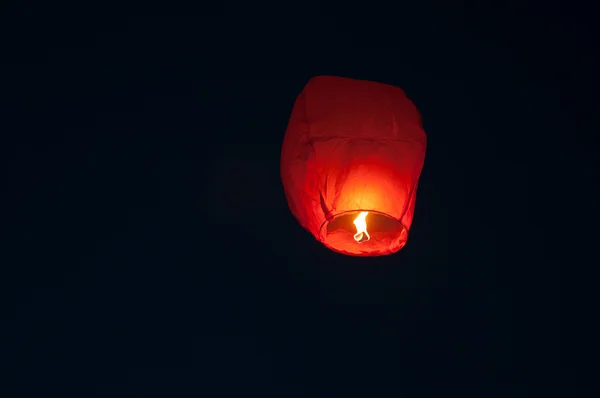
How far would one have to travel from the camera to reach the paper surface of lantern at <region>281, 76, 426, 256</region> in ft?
4.64

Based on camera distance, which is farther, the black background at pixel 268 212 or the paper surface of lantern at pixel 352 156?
the black background at pixel 268 212

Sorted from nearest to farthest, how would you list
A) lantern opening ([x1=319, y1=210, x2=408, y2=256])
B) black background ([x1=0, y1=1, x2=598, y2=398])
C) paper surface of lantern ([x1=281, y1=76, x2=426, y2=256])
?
paper surface of lantern ([x1=281, y1=76, x2=426, y2=256]) < lantern opening ([x1=319, y1=210, x2=408, y2=256]) < black background ([x1=0, y1=1, x2=598, y2=398])

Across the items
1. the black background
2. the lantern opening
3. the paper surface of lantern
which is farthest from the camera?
the black background

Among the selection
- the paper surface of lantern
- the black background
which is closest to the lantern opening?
the paper surface of lantern

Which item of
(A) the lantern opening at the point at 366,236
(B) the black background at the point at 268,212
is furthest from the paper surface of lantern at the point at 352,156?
(B) the black background at the point at 268,212

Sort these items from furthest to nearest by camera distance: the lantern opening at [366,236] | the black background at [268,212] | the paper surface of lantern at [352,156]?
the black background at [268,212] → the lantern opening at [366,236] → the paper surface of lantern at [352,156]

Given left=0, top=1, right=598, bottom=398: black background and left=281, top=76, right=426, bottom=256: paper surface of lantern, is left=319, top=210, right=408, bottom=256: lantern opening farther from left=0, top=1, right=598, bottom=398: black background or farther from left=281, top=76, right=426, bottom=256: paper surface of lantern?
left=0, top=1, right=598, bottom=398: black background

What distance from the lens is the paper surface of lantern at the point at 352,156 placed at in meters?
1.41

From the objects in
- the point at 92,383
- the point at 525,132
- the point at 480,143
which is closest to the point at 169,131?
the point at 92,383

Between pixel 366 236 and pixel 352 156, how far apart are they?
0.81ft

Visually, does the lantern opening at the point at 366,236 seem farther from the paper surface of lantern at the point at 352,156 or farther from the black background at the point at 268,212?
the black background at the point at 268,212

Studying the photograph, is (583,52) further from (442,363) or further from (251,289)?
(251,289)

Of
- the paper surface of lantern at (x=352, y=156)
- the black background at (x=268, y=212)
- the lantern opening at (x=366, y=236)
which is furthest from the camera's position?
the black background at (x=268, y=212)

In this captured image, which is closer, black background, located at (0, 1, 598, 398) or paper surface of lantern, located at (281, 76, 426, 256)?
paper surface of lantern, located at (281, 76, 426, 256)
